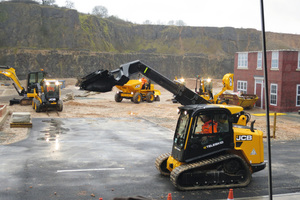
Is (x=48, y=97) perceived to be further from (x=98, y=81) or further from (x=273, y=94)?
(x=98, y=81)

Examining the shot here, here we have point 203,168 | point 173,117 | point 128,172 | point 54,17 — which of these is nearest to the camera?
point 203,168

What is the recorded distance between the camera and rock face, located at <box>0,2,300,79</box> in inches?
3159

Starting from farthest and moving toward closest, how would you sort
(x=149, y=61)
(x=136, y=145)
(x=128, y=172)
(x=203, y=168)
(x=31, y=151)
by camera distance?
1. (x=149, y=61)
2. (x=136, y=145)
3. (x=31, y=151)
4. (x=128, y=172)
5. (x=203, y=168)

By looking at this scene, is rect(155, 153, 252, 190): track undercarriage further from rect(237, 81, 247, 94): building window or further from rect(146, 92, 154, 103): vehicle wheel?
rect(146, 92, 154, 103): vehicle wheel

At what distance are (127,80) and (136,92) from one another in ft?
85.0

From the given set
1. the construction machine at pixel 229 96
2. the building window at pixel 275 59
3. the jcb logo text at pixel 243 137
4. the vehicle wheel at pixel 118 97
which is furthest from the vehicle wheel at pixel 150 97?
the jcb logo text at pixel 243 137

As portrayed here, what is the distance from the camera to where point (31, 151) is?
1526cm

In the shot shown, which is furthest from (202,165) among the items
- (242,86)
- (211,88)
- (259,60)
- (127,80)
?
(242,86)

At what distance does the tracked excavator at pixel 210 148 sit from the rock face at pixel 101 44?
232 feet

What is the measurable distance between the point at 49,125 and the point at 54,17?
72455 mm

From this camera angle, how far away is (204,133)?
1062 cm

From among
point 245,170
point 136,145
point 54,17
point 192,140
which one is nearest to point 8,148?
point 136,145

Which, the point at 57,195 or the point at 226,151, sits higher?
the point at 226,151

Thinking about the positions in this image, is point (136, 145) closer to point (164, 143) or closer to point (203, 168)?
point (164, 143)
